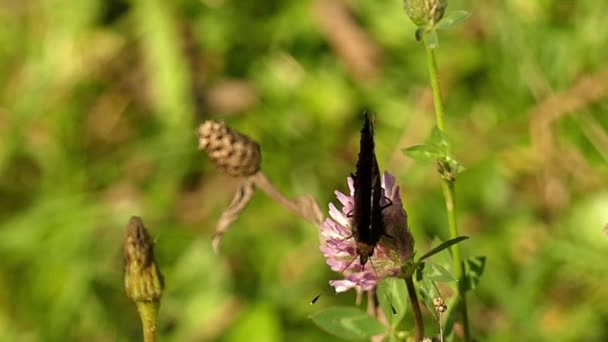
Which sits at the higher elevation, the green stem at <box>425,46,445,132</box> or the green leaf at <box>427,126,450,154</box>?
the green stem at <box>425,46,445,132</box>

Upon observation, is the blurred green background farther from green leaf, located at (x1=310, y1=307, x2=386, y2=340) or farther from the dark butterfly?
the dark butterfly

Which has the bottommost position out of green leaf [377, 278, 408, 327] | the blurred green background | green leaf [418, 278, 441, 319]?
green leaf [418, 278, 441, 319]

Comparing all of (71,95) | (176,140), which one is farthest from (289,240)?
(71,95)

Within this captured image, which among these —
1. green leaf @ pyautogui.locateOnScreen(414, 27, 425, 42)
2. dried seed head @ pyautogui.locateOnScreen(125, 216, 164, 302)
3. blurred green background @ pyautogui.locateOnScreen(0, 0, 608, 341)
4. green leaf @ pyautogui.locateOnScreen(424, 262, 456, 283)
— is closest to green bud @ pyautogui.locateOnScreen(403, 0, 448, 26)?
green leaf @ pyautogui.locateOnScreen(414, 27, 425, 42)

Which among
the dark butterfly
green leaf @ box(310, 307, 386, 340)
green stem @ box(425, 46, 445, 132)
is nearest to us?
the dark butterfly

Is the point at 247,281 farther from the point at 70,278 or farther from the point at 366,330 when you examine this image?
the point at 366,330

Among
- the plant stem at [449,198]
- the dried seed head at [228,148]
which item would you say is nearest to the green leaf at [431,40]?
the plant stem at [449,198]

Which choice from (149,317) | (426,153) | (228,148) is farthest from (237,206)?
(426,153)
